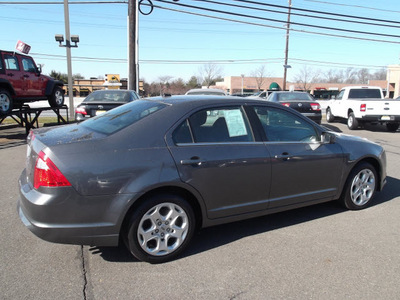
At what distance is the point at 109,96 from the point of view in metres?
10.4

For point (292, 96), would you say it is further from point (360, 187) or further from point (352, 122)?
point (360, 187)

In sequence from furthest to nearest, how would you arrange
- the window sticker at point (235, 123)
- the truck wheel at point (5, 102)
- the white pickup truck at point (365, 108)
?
the white pickup truck at point (365, 108) → the truck wheel at point (5, 102) → the window sticker at point (235, 123)

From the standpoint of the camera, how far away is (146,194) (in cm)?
300

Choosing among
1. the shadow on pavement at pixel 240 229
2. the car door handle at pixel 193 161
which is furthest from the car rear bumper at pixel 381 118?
the car door handle at pixel 193 161

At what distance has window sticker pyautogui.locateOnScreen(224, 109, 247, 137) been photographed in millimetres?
3580

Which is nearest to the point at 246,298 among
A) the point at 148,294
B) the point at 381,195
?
the point at 148,294

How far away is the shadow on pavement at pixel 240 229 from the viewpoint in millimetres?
3352

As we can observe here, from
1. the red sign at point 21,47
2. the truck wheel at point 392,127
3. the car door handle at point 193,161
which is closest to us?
the car door handle at point 193,161

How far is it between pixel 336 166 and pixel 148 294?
2.83m

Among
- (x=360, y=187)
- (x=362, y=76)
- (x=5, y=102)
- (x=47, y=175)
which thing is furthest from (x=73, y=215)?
(x=362, y=76)

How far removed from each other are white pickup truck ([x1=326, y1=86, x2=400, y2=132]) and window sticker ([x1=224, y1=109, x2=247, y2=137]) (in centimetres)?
1136

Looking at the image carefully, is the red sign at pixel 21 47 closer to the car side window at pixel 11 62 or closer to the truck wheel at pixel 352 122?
the car side window at pixel 11 62

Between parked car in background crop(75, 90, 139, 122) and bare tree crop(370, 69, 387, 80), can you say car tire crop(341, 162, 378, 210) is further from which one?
bare tree crop(370, 69, 387, 80)

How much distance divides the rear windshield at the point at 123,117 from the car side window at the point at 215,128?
0.39m
